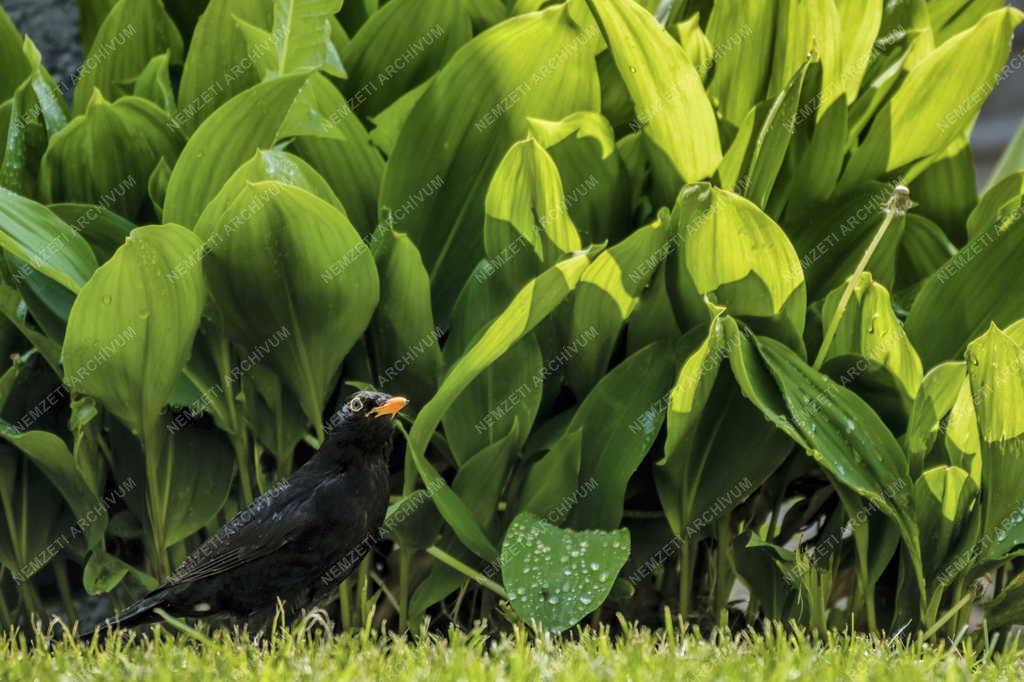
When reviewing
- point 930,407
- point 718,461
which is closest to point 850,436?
point 930,407

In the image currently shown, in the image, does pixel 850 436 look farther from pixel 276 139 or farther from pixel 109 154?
pixel 109 154

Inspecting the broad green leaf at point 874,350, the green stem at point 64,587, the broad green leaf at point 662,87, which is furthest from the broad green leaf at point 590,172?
the green stem at point 64,587

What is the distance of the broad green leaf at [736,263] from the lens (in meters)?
3.16

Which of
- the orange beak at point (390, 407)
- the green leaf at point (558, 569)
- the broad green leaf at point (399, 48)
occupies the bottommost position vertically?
the green leaf at point (558, 569)

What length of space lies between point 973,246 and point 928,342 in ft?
0.89

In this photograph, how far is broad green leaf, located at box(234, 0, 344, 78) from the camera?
344 centimetres

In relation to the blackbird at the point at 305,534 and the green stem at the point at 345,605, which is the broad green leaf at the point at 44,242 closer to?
the blackbird at the point at 305,534

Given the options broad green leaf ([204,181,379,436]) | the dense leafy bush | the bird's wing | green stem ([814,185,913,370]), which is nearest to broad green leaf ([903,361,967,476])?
the dense leafy bush

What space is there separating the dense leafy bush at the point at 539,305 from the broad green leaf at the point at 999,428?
0.03ft

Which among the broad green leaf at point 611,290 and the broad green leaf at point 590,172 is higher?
the broad green leaf at point 590,172

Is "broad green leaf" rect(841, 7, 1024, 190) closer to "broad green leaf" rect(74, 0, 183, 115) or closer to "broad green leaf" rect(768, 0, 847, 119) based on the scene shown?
"broad green leaf" rect(768, 0, 847, 119)

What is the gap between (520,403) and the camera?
3.38 metres

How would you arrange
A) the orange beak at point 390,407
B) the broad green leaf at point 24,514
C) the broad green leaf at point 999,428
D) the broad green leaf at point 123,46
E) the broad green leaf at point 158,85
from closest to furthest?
the orange beak at point 390,407 → the broad green leaf at point 999,428 → the broad green leaf at point 24,514 → the broad green leaf at point 158,85 → the broad green leaf at point 123,46

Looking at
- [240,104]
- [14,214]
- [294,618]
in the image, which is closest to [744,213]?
[240,104]
